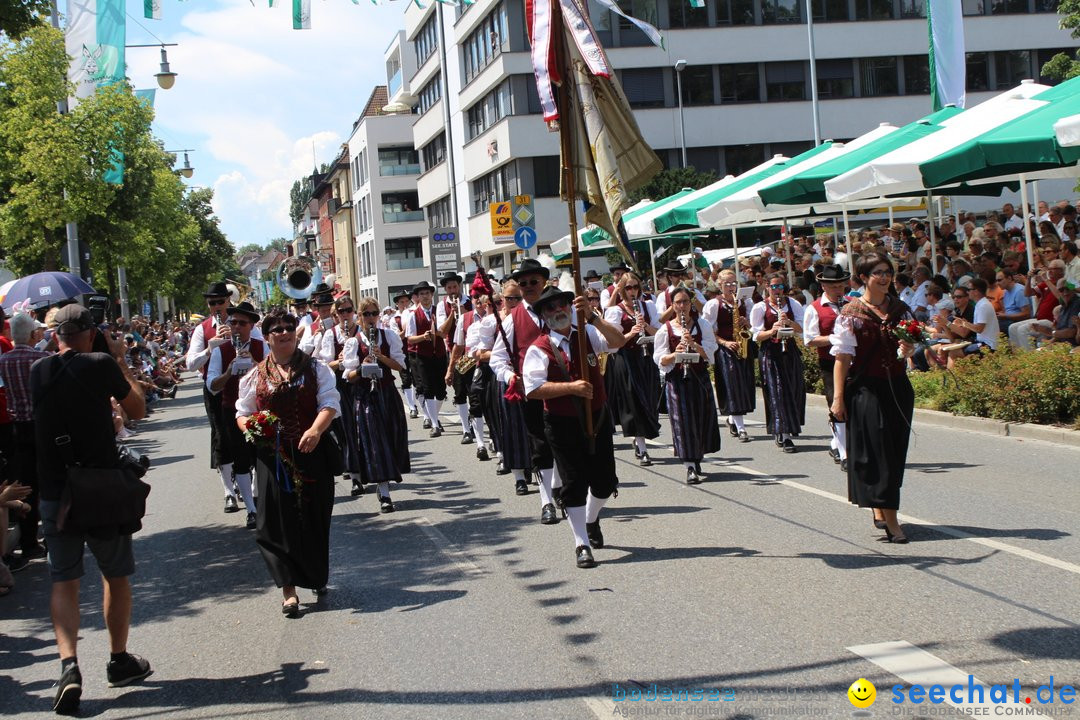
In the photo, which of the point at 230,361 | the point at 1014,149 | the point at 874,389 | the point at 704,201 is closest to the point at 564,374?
the point at 874,389

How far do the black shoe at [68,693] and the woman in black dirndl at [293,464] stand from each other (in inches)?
62.6

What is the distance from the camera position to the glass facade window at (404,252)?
233 feet

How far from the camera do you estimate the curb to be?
1102 cm

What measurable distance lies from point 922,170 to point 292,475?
370 inches

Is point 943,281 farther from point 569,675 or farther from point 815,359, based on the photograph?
point 569,675

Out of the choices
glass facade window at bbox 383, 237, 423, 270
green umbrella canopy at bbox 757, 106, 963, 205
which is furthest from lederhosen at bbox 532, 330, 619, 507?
glass facade window at bbox 383, 237, 423, 270

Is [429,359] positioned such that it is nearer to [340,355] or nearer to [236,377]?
[340,355]

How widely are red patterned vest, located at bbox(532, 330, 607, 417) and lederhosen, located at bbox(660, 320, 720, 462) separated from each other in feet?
9.48

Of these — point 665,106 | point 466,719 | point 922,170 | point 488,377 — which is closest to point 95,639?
point 466,719

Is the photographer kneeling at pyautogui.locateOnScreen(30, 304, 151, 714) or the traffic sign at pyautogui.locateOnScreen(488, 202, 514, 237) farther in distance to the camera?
the traffic sign at pyautogui.locateOnScreen(488, 202, 514, 237)

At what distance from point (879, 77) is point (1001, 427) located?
115ft

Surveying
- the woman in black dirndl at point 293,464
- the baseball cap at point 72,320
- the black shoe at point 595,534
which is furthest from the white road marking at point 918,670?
the baseball cap at point 72,320

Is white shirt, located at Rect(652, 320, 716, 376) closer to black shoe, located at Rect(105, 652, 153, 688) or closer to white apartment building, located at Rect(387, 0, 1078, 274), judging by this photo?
black shoe, located at Rect(105, 652, 153, 688)

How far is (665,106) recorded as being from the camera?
43438 mm
